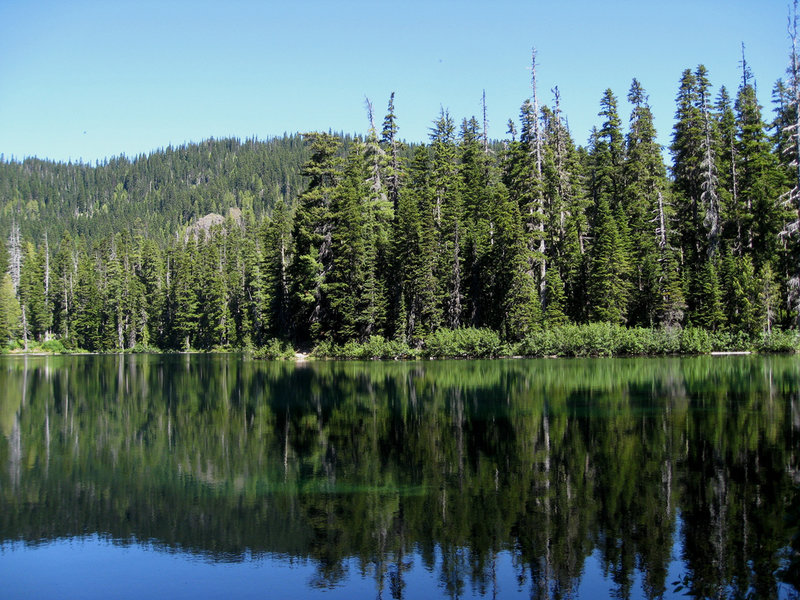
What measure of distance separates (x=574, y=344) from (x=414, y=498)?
139 ft

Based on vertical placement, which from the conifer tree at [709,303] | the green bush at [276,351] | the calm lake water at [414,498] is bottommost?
the calm lake water at [414,498]

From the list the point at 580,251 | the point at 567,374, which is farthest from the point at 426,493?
the point at 580,251

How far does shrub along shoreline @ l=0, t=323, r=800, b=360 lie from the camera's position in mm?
52531

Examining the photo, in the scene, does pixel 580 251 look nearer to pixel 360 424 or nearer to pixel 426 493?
pixel 360 424

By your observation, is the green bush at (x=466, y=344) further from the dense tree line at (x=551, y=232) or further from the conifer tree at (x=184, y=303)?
the conifer tree at (x=184, y=303)

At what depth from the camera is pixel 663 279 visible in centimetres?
5647

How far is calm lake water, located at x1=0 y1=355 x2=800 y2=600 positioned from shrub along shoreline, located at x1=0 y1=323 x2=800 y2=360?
24.4 meters

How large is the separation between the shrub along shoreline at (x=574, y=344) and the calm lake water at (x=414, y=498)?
80.0ft

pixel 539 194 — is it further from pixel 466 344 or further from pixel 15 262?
pixel 15 262

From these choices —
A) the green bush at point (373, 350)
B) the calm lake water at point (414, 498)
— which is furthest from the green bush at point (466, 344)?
the calm lake water at point (414, 498)

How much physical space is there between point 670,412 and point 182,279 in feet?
302

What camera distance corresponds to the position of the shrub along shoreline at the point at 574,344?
52.5 metres

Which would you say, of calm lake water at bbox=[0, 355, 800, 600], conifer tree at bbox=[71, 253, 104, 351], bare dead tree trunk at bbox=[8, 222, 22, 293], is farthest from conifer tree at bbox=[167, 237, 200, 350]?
calm lake water at bbox=[0, 355, 800, 600]

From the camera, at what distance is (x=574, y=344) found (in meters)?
54.8
